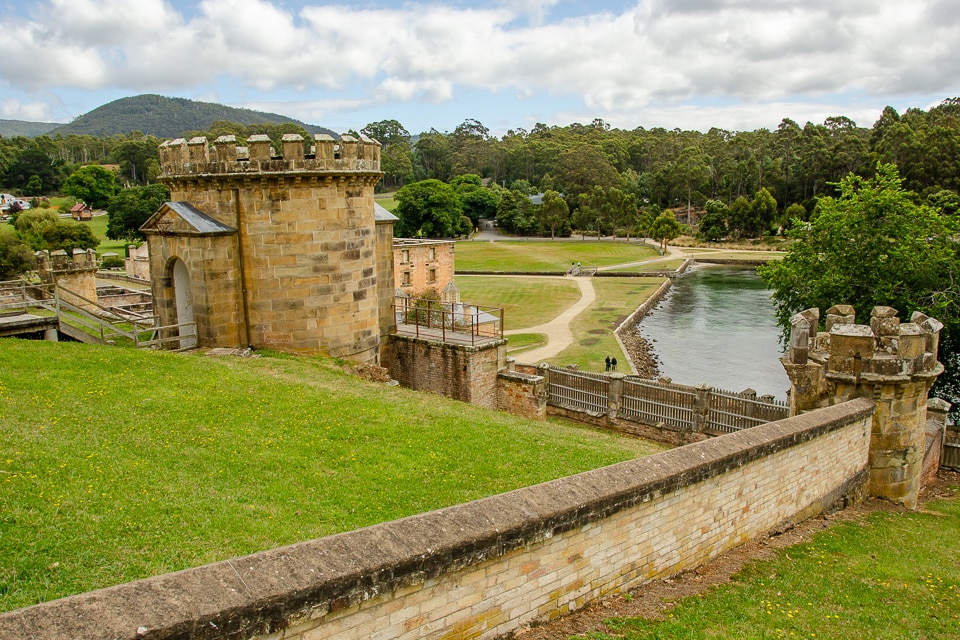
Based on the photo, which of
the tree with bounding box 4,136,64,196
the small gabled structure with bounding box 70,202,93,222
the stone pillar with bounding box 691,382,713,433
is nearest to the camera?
the stone pillar with bounding box 691,382,713,433

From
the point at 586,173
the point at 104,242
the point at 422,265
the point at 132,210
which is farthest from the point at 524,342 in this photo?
the point at 586,173

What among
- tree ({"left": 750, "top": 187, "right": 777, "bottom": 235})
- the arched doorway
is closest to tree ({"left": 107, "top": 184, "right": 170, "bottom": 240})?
the arched doorway

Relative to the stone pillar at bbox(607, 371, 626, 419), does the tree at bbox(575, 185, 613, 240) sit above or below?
above

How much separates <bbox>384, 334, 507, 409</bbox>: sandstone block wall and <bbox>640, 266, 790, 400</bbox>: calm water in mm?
15176

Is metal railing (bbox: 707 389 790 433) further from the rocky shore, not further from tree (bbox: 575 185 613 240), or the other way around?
tree (bbox: 575 185 613 240)

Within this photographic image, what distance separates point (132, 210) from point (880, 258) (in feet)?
223

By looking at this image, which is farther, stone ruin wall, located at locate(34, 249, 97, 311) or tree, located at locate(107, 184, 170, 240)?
tree, located at locate(107, 184, 170, 240)

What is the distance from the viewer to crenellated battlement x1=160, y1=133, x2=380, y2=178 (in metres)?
15.8

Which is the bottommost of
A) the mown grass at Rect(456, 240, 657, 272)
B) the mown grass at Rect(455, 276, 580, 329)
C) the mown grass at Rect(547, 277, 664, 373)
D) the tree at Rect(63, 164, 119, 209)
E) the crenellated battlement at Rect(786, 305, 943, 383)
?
the mown grass at Rect(547, 277, 664, 373)

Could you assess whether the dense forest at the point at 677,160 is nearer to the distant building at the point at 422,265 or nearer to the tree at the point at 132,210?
the tree at the point at 132,210

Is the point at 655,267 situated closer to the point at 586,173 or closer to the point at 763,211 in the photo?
the point at 763,211

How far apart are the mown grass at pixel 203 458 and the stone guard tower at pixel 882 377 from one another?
12.0 feet

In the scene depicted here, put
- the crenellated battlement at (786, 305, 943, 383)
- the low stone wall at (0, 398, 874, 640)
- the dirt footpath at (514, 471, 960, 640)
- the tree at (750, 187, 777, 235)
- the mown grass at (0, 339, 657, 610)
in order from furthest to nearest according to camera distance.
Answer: the tree at (750, 187, 777, 235)
the crenellated battlement at (786, 305, 943, 383)
the mown grass at (0, 339, 657, 610)
the dirt footpath at (514, 471, 960, 640)
the low stone wall at (0, 398, 874, 640)

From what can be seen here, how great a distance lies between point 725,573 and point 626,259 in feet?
235
